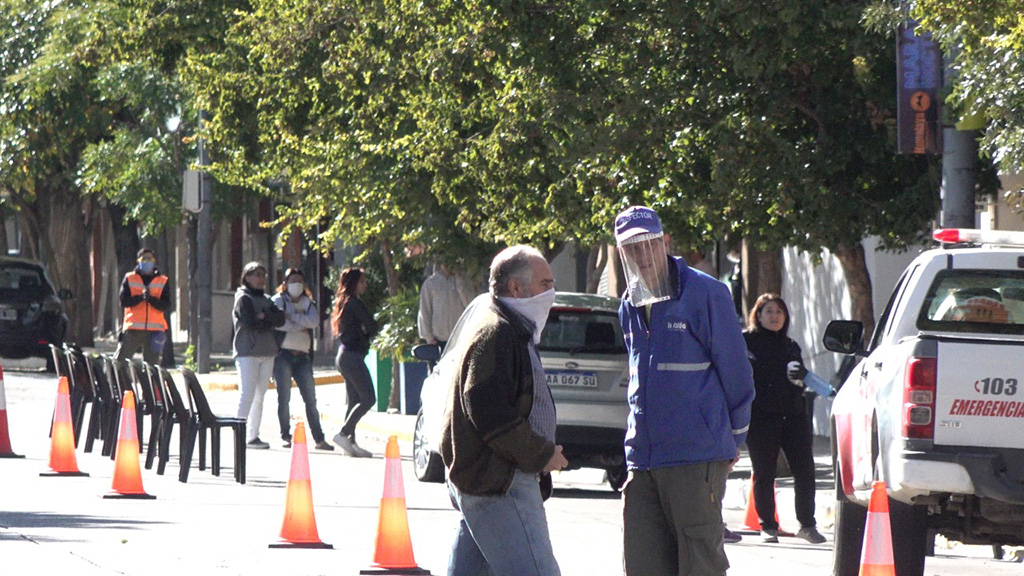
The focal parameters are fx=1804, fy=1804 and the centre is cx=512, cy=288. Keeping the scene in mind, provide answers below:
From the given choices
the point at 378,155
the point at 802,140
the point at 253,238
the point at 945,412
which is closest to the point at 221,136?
the point at 378,155

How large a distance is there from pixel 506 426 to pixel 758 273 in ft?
46.3

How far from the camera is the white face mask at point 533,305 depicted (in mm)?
6254

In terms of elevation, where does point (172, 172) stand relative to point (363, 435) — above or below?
above

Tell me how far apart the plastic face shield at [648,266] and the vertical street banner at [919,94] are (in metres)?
6.37

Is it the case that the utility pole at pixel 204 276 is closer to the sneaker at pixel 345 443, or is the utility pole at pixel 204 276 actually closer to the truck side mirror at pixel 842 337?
the sneaker at pixel 345 443

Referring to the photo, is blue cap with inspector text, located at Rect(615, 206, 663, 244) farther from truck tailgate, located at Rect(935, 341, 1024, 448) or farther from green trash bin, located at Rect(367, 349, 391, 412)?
green trash bin, located at Rect(367, 349, 391, 412)

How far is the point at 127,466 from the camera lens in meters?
12.8

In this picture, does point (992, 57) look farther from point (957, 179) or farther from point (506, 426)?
point (506, 426)

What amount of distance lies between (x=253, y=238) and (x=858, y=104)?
3207cm

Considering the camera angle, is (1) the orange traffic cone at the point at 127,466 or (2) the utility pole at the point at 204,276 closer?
(1) the orange traffic cone at the point at 127,466

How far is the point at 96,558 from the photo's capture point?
32.5 ft

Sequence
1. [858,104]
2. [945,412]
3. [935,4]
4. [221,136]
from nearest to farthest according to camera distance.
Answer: [945,412]
[935,4]
[858,104]
[221,136]

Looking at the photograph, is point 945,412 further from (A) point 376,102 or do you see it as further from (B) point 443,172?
(A) point 376,102

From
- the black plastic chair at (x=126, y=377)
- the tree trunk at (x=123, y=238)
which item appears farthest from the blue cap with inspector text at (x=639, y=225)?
the tree trunk at (x=123, y=238)
